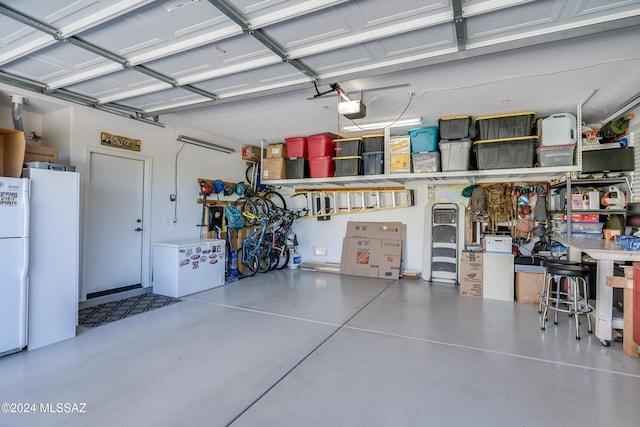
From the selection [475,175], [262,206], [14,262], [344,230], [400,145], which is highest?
[400,145]

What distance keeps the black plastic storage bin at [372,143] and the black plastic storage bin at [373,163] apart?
68mm

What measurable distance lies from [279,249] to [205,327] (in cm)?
335

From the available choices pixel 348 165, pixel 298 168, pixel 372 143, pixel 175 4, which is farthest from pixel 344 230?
pixel 175 4

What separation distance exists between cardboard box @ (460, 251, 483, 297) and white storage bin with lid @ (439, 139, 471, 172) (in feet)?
4.74

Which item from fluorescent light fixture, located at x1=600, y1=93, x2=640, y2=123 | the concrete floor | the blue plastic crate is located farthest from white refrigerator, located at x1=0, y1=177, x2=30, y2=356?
fluorescent light fixture, located at x1=600, y1=93, x2=640, y2=123

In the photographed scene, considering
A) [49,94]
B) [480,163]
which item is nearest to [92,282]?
[49,94]

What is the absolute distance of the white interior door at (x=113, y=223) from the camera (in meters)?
4.33

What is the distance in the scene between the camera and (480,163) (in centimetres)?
444

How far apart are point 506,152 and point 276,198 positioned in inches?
189

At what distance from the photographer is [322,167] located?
5645 millimetres

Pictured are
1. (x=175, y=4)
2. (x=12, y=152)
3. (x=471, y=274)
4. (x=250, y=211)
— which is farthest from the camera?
(x=250, y=211)

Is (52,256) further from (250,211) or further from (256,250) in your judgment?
(250,211)

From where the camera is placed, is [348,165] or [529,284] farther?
[348,165]

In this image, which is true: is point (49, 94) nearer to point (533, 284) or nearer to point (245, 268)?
point (245, 268)
